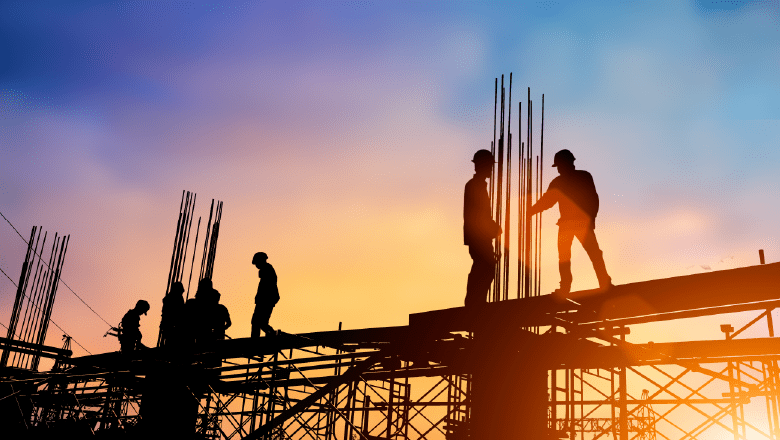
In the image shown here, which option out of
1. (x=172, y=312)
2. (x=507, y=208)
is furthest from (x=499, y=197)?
(x=172, y=312)

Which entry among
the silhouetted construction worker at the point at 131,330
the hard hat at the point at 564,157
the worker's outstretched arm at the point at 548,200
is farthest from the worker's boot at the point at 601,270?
the silhouetted construction worker at the point at 131,330

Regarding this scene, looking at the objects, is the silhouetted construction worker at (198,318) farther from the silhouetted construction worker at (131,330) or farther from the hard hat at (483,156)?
the hard hat at (483,156)

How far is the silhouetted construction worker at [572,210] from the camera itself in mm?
7066

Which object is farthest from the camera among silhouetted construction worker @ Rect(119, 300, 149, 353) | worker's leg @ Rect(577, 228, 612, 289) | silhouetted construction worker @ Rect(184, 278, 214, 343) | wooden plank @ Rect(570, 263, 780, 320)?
silhouetted construction worker @ Rect(119, 300, 149, 353)

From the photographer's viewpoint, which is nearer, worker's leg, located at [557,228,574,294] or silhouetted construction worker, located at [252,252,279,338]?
worker's leg, located at [557,228,574,294]

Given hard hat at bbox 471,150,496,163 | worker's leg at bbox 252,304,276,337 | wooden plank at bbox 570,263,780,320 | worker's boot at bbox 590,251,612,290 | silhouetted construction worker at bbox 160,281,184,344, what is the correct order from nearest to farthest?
wooden plank at bbox 570,263,780,320
worker's boot at bbox 590,251,612,290
hard hat at bbox 471,150,496,163
worker's leg at bbox 252,304,276,337
silhouetted construction worker at bbox 160,281,184,344

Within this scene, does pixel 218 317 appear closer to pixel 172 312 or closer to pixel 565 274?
pixel 172 312

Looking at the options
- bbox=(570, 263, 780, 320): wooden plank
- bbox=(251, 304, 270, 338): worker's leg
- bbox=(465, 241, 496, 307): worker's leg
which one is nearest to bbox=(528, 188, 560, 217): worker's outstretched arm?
bbox=(465, 241, 496, 307): worker's leg

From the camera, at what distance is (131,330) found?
13914 mm

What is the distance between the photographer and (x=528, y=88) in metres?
13.2

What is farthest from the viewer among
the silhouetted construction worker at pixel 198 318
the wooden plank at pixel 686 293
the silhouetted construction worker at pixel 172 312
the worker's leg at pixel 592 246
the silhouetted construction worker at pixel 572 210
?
the silhouetted construction worker at pixel 172 312

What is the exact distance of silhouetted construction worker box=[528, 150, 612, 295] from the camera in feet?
23.2

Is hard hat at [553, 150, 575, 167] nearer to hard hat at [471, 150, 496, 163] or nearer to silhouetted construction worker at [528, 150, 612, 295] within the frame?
silhouetted construction worker at [528, 150, 612, 295]

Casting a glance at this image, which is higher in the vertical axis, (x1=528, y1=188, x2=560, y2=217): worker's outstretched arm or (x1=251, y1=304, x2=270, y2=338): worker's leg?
(x1=528, y1=188, x2=560, y2=217): worker's outstretched arm
